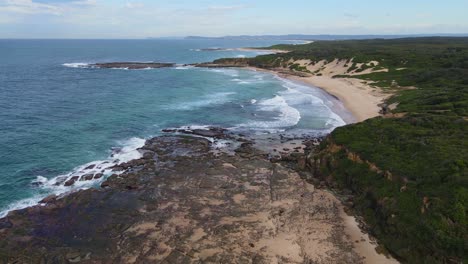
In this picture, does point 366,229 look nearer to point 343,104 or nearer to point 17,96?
point 343,104

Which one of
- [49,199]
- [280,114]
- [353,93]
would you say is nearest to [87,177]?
[49,199]

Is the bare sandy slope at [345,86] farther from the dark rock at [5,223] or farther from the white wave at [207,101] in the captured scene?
the dark rock at [5,223]

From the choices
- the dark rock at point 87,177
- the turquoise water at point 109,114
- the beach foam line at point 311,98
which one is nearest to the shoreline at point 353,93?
the beach foam line at point 311,98

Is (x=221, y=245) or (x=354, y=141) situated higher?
(x=354, y=141)

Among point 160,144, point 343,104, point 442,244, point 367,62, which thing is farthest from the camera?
point 367,62

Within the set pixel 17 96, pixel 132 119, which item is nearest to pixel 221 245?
pixel 132 119

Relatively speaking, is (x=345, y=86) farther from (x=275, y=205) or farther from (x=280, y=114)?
(x=275, y=205)
